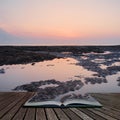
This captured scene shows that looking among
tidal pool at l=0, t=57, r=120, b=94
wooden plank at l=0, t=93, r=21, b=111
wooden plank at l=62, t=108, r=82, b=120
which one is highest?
wooden plank at l=62, t=108, r=82, b=120

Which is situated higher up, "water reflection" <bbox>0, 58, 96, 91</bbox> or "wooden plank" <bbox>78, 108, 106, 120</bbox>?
"wooden plank" <bbox>78, 108, 106, 120</bbox>

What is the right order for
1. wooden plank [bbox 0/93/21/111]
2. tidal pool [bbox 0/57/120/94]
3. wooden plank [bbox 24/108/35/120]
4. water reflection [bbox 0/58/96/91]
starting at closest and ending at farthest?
1. wooden plank [bbox 24/108/35/120]
2. wooden plank [bbox 0/93/21/111]
3. tidal pool [bbox 0/57/120/94]
4. water reflection [bbox 0/58/96/91]

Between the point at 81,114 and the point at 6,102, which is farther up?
the point at 81,114

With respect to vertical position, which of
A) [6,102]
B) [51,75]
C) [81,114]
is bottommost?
[51,75]

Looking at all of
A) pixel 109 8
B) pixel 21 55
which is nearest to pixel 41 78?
pixel 109 8

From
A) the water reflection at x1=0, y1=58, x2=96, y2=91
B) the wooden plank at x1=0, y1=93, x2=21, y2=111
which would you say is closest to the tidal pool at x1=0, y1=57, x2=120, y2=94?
the water reflection at x1=0, y1=58, x2=96, y2=91

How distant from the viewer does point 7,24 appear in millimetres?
14164

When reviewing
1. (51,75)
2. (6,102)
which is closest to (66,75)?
(51,75)

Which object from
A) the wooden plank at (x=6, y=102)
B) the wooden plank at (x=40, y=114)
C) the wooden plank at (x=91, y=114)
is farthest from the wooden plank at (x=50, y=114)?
the wooden plank at (x=6, y=102)

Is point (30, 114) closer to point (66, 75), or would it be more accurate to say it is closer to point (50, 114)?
point (50, 114)

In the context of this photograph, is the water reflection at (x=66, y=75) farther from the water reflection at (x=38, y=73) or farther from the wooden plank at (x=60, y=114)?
the wooden plank at (x=60, y=114)

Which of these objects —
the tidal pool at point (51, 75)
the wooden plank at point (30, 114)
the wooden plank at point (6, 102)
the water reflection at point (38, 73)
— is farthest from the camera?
the water reflection at point (38, 73)

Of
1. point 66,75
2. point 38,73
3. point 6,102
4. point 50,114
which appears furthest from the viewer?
point 38,73

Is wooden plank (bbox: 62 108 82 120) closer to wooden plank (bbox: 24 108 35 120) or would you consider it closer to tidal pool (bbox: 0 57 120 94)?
wooden plank (bbox: 24 108 35 120)
